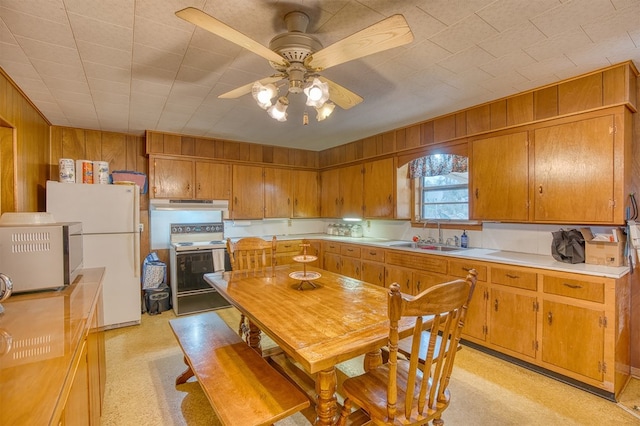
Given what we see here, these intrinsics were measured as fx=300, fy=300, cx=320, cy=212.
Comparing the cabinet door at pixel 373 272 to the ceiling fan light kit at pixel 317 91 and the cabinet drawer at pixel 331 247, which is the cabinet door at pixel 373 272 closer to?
the cabinet drawer at pixel 331 247

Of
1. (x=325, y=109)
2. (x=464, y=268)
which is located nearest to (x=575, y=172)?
A: (x=464, y=268)

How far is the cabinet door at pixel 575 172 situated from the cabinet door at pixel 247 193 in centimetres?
375

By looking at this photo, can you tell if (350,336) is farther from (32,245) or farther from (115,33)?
(115,33)

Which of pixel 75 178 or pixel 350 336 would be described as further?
pixel 75 178

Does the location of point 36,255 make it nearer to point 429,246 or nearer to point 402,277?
point 402,277

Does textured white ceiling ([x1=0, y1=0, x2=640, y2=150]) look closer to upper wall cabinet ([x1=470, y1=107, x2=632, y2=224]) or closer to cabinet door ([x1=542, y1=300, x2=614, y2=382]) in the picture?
upper wall cabinet ([x1=470, y1=107, x2=632, y2=224])

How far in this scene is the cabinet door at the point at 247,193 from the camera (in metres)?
4.78

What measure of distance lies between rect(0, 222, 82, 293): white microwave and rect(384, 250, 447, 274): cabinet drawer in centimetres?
307

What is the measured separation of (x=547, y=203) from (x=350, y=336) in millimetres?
2407

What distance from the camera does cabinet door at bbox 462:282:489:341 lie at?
9.29 feet

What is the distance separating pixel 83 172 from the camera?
349 cm

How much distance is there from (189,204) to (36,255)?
8.71ft

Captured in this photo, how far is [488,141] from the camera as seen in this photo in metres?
3.11

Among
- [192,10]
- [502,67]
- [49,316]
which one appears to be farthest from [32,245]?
[502,67]
